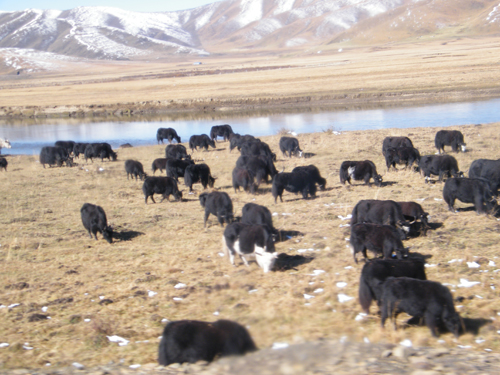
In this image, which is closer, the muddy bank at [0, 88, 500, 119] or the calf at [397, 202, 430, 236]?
the calf at [397, 202, 430, 236]

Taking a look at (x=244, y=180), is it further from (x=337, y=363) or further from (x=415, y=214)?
(x=337, y=363)

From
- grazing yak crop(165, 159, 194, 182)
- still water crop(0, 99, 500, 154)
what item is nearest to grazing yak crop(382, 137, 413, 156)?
grazing yak crop(165, 159, 194, 182)

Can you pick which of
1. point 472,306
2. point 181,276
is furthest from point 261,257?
point 472,306

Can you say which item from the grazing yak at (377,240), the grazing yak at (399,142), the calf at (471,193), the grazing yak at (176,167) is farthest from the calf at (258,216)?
the grazing yak at (399,142)

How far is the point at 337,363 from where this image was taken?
4.70 metres

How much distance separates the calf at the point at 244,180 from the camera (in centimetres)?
1406

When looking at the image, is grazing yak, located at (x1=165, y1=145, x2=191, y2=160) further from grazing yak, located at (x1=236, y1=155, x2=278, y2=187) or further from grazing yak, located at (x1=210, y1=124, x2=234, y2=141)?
grazing yak, located at (x1=210, y1=124, x2=234, y2=141)

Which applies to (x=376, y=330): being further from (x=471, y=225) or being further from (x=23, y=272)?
(x=23, y=272)

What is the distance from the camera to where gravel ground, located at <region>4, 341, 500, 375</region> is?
4461 millimetres

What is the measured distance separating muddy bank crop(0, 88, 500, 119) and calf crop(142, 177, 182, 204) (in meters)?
28.2

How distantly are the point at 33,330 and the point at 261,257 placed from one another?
11.3 feet

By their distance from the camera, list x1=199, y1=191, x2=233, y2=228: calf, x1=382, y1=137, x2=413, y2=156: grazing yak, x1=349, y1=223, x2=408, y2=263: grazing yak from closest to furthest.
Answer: x1=349, y1=223, x2=408, y2=263: grazing yak, x1=199, y1=191, x2=233, y2=228: calf, x1=382, y1=137, x2=413, y2=156: grazing yak

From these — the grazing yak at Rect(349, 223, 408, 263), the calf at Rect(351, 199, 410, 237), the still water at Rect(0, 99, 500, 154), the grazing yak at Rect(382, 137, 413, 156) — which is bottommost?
the grazing yak at Rect(349, 223, 408, 263)

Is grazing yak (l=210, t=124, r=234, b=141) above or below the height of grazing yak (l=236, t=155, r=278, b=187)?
above
